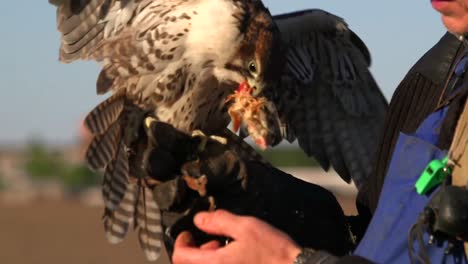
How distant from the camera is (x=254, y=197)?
3139mm

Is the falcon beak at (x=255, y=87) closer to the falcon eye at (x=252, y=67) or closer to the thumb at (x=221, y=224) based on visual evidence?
the falcon eye at (x=252, y=67)

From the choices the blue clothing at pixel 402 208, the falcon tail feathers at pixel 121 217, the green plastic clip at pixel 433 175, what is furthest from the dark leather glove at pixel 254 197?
the falcon tail feathers at pixel 121 217

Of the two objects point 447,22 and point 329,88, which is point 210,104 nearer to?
point 329,88

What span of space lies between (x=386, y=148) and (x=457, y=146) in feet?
3.29

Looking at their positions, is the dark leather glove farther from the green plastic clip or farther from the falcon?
the falcon

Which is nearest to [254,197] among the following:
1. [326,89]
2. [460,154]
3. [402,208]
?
[402,208]

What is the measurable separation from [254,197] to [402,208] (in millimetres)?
865

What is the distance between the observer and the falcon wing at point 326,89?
5.83m

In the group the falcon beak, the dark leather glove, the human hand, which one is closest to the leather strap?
the human hand

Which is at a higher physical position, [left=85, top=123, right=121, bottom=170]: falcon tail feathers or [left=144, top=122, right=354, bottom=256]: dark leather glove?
[left=144, top=122, right=354, bottom=256]: dark leather glove

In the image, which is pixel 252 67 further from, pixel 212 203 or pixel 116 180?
pixel 212 203

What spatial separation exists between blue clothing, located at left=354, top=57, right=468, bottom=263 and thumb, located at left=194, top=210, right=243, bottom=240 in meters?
0.28

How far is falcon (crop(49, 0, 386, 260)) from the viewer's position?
5.07 metres

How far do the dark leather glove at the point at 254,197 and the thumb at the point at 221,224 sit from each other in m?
0.40
